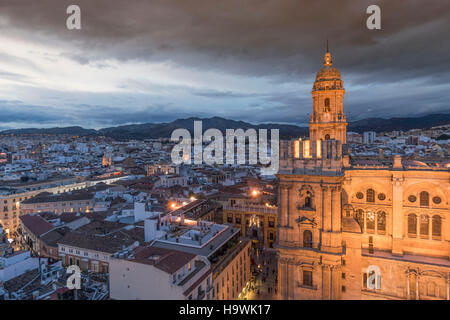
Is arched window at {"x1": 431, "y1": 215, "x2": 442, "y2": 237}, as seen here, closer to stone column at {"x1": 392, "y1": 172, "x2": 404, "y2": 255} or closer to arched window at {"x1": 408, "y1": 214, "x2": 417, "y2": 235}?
arched window at {"x1": 408, "y1": 214, "x2": 417, "y2": 235}

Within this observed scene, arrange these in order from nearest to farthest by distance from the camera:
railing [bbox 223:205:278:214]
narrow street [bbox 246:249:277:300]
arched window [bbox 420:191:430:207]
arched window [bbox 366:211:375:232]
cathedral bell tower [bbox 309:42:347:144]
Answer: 1. arched window [bbox 420:191:430:207]
2. arched window [bbox 366:211:375:232]
3. cathedral bell tower [bbox 309:42:347:144]
4. narrow street [bbox 246:249:277:300]
5. railing [bbox 223:205:278:214]

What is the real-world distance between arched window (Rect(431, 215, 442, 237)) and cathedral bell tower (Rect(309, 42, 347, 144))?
Result: 1236cm

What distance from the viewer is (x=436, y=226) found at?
24609 millimetres

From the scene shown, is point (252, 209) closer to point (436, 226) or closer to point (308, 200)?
point (308, 200)

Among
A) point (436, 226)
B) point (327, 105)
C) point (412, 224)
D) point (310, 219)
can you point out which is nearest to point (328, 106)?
point (327, 105)

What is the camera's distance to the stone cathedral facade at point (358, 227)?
24.2m

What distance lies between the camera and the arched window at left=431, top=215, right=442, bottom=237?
24.5 m

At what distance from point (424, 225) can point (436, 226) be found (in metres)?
0.84

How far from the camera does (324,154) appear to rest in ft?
82.5

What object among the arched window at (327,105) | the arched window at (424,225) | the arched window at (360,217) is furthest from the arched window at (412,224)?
the arched window at (327,105)

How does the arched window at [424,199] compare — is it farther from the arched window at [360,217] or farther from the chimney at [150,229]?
the chimney at [150,229]

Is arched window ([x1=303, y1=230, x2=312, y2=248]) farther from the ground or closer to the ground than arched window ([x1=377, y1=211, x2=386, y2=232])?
closer to the ground

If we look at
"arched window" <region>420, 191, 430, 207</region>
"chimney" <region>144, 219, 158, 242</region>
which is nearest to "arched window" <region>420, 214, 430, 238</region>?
"arched window" <region>420, 191, 430, 207</region>
